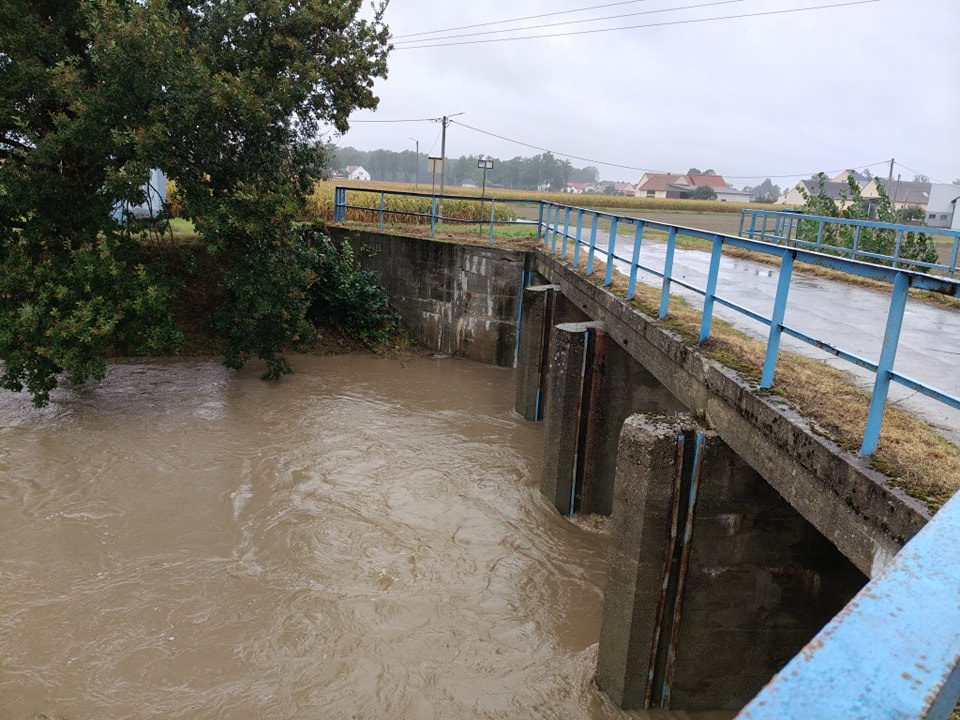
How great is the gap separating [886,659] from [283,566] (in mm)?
7951

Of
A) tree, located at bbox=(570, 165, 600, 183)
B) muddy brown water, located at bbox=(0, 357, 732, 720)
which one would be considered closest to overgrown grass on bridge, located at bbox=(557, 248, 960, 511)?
muddy brown water, located at bbox=(0, 357, 732, 720)

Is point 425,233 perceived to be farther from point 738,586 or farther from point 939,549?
point 939,549

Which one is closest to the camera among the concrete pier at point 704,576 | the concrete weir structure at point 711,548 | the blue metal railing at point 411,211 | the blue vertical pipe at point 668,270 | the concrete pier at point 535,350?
the concrete weir structure at point 711,548

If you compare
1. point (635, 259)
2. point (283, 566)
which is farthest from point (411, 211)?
point (283, 566)

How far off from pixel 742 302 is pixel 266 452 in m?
7.33

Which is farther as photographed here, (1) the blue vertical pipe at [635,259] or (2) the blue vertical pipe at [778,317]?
(1) the blue vertical pipe at [635,259]

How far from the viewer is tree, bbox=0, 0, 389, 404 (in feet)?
34.0

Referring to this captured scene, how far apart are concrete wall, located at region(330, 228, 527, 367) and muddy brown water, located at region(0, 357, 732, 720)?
3.47m

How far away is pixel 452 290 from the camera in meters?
16.7

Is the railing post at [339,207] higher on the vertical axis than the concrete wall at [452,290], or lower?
higher

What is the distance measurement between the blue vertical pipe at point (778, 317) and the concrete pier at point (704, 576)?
2.76 ft

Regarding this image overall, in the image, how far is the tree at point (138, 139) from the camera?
1038 cm

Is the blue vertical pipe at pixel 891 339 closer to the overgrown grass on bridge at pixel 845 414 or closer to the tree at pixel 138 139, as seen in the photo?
the overgrown grass on bridge at pixel 845 414

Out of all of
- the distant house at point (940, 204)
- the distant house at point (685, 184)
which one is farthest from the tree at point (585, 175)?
the distant house at point (940, 204)
